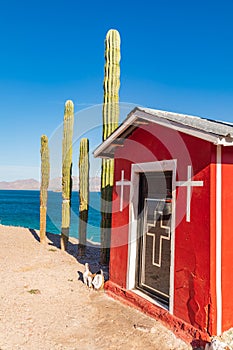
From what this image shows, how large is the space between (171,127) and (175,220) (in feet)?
5.55

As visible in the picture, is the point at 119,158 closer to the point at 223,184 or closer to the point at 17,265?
the point at 223,184

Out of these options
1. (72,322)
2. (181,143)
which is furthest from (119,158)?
(72,322)

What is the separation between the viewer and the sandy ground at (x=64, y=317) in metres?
4.87

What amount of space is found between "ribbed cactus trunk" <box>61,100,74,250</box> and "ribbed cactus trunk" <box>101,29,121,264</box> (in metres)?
2.19

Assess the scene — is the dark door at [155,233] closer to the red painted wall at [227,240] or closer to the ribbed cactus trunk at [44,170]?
the red painted wall at [227,240]

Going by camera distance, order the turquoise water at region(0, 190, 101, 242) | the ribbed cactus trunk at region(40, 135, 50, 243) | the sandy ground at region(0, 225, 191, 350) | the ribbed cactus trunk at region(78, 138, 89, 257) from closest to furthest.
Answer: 1. the sandy ground at region(0, 225, 191, 350)
2. the ribbed cactus trunk at region(78, 138, 89, 257)
3. the ribbed cactus trunk at region(40, 135, 50, 243)
4. the turquoise water at region(0, 190, 101, 242)

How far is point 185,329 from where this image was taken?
4.93m

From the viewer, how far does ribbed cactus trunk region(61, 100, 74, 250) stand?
11.8 m

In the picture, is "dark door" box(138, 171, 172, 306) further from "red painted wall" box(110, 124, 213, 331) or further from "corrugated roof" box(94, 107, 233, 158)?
"corrugated roof" box(94, 107, 233, 158)

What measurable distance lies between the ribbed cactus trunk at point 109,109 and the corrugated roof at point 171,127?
213cm

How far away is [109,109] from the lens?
9.91m

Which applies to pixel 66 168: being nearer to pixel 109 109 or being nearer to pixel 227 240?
pixel 109 109

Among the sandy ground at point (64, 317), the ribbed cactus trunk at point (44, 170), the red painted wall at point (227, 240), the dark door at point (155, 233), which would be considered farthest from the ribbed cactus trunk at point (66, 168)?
the red painted wall at point (227, 240)

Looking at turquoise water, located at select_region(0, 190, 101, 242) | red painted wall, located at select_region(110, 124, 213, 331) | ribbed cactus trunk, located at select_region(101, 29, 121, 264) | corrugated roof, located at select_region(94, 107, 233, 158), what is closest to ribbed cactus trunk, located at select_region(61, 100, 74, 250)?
turquoise water, located at select_region(0, 190, 101, 242)
